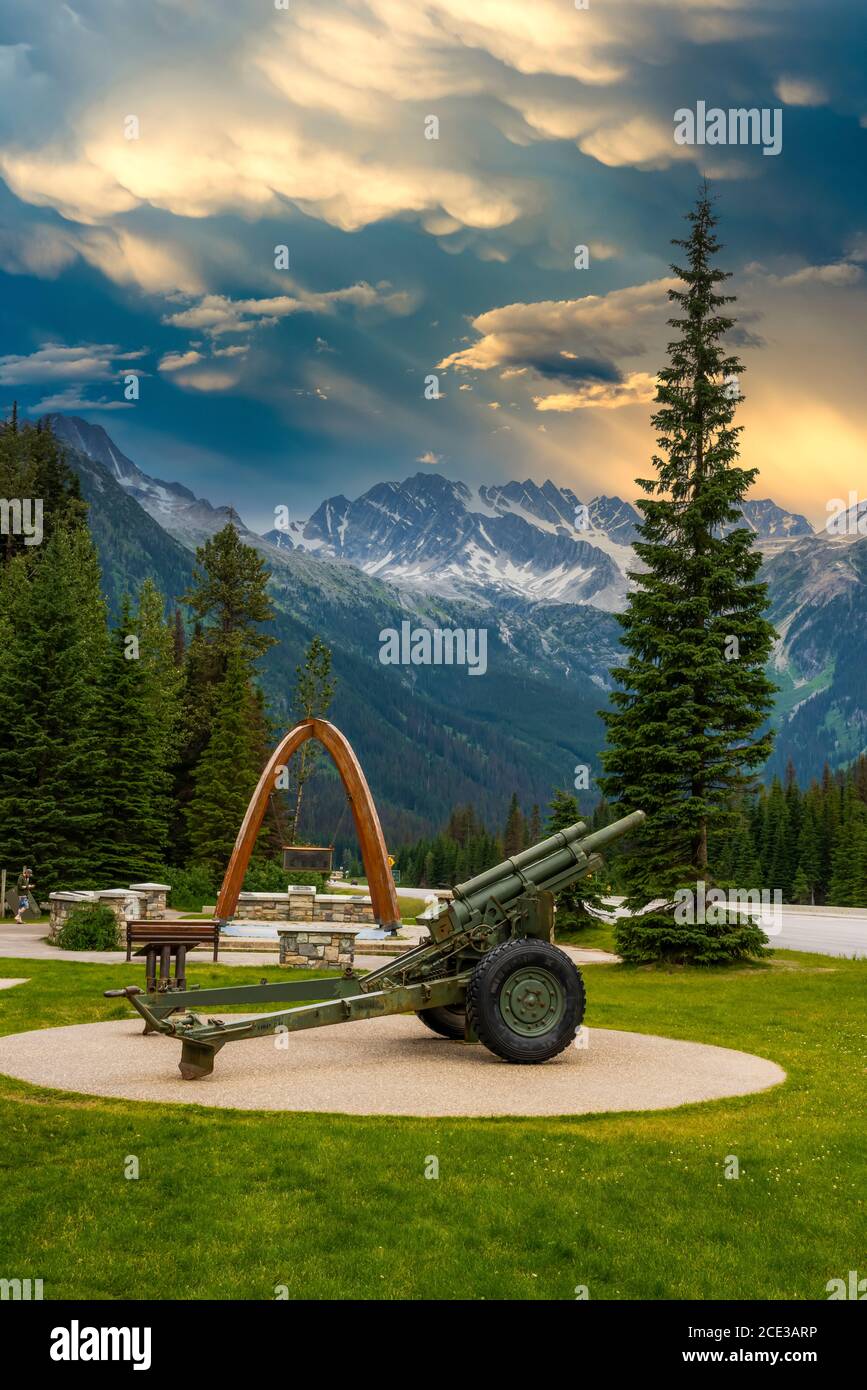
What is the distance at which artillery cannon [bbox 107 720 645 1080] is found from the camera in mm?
9734

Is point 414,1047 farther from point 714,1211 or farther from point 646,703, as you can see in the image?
point 646,703

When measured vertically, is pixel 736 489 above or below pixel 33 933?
above

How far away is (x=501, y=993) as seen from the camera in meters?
10.4

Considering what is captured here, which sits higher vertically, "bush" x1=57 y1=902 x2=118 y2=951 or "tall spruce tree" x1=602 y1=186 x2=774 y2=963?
"tall spruce tree" x1=602 y1=186 x2=774 y2=963

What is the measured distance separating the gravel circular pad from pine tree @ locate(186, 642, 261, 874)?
86.0ft

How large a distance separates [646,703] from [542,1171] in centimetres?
1416

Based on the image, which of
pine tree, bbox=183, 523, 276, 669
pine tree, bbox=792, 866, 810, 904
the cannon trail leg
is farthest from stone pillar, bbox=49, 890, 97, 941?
pine tree, bbox=792, 866, 810, 904

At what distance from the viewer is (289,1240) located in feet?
19.7

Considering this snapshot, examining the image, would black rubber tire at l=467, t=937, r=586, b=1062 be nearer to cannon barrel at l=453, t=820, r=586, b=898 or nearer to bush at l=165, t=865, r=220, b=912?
cannon barrel at l=453, t=820, r=586, b=898

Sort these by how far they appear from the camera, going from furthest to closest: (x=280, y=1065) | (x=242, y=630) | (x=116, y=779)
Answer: (x=242, y=630) → (x=116, y=779) → (x=280, y=1065)

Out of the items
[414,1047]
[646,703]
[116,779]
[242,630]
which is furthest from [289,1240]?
[242,630]

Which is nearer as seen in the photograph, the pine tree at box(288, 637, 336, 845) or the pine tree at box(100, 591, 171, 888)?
the pine tree at box(100, 591, 171, 888)

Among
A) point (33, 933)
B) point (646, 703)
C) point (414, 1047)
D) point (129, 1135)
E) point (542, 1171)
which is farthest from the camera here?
point (33, 933)

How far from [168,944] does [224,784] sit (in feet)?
86.3
